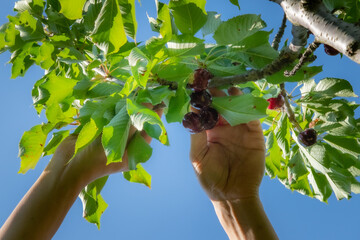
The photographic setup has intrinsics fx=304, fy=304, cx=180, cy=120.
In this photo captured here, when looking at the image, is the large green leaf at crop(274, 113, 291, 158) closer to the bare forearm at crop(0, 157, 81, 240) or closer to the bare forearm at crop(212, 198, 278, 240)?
the bare forearm at crop(212, 198, 278, 240)

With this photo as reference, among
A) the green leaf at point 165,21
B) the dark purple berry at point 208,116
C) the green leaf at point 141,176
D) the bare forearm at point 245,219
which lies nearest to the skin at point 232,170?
the bare forearm at point 245,219

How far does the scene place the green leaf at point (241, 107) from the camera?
2.46ft

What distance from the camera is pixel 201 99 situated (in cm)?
84

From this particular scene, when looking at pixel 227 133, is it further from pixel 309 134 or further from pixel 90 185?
pixel 90 185

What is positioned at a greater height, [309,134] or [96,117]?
[309,134]

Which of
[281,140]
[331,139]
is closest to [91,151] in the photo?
[281,140]

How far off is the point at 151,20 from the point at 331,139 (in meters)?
0.87

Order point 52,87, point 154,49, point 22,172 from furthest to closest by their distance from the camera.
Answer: point 22,172 < point 52,87 < point 154,49

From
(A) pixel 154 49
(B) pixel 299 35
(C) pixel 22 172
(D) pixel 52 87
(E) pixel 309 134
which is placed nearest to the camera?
(B) pixel 299 35

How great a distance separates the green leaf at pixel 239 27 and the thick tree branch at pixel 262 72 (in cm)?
9

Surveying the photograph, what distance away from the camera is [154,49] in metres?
0.74

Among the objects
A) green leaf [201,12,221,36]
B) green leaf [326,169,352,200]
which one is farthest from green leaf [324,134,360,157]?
green leaf [201,12,221,36]

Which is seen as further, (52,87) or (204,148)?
(204,148)

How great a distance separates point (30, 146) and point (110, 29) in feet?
1.55
